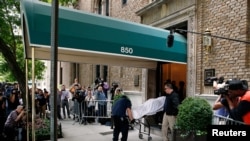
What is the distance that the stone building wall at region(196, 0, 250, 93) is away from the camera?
7.87 m

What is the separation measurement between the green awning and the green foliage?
8.93 feet

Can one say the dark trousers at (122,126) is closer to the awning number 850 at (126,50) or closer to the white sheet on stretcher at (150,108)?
the white sheet on stretcher at (150,108)

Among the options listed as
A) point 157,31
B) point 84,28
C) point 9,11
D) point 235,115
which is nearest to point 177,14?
point 157,31

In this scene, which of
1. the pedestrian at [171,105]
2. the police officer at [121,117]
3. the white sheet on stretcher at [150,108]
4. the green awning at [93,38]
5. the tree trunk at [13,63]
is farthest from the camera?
the tree trunk at [13,63]

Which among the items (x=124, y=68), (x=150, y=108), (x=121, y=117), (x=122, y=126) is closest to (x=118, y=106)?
(x=121, y=117)

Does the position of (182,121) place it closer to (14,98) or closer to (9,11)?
(14,98)

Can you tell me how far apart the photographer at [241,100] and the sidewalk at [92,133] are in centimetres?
662

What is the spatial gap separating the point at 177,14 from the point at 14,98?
748 cm

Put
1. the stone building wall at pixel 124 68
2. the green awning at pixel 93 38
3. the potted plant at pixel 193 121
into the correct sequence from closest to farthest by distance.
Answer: the potted plant at pixel 193 121, the green awning at pixel 93 38, the stone building wall at pixel 124 68

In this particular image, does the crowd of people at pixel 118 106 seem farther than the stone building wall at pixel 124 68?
No

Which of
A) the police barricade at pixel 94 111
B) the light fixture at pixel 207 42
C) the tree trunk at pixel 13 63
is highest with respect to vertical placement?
the light fixture at pixel 207 42

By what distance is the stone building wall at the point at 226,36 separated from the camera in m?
7.87

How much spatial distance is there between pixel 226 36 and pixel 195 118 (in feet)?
9.13

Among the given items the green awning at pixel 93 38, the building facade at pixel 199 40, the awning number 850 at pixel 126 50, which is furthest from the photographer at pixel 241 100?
the awning number 850 at pixel 126 50
